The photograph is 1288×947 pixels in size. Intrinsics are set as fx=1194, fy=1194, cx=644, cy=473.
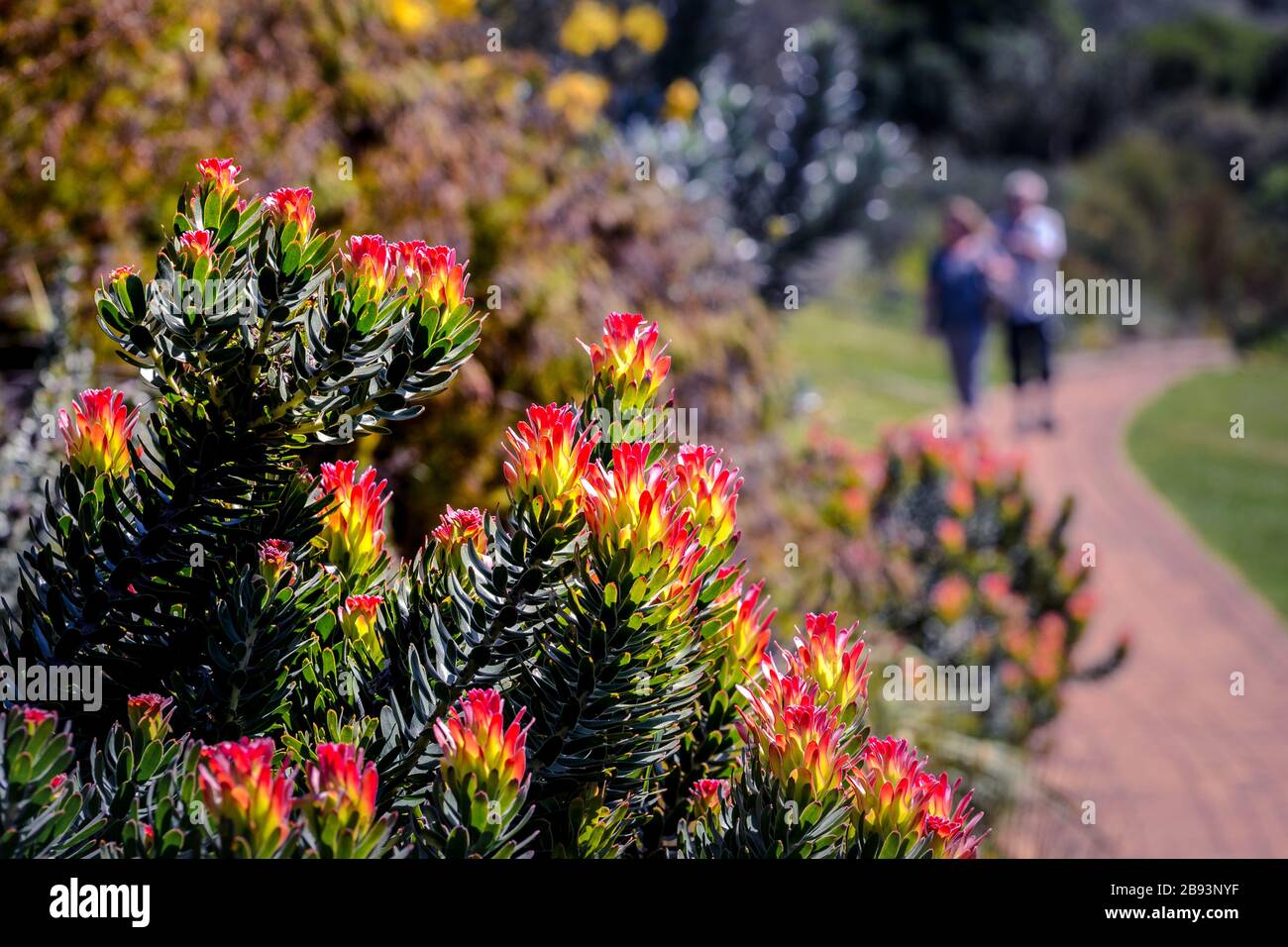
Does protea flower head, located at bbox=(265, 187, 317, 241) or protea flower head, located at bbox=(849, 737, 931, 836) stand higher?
protea flower head, located at bbox=(265, 187, 317, 241)

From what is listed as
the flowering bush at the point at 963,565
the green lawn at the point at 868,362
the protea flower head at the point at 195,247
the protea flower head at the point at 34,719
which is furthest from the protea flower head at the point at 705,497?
the green lawn at the point at 868,362

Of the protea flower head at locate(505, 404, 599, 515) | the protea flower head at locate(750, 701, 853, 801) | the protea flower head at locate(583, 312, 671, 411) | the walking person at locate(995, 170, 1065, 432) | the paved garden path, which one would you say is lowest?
the paved garden path

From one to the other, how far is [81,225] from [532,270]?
1.53m

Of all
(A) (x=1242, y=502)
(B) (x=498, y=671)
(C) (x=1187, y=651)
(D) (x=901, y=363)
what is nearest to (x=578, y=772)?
(B) (x=498, y=671)

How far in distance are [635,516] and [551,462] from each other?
0.38 ft

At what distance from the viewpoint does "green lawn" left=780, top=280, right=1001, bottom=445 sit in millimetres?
14500

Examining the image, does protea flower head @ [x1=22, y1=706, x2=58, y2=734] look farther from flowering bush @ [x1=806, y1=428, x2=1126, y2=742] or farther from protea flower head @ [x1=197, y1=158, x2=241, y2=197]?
flowering bush @ [x1=806, y1=428, x2=1126, y2=742]

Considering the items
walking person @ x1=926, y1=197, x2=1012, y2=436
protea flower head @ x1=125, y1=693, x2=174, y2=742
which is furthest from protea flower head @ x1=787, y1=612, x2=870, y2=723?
walking person @ x1=926, y1=197, x2=1012, y2=436

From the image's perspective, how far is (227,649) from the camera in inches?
53.4

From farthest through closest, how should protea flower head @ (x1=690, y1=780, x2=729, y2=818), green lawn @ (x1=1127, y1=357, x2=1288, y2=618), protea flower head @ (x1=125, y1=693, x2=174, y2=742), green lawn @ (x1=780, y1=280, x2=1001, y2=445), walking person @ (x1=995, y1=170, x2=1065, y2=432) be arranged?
green lawn @ (x1=780, y1=280, x2=1001, y2=445) < green lawn @ (x1=1127, y1=357, x2=1288, y2=618) < walking person @ (x1=995, y1=170, x2=1065, y2=432) < protea flower head @ (x1=690, y1=780, x2=729, y2=818) < protea flower head @ (x1=125, y1=693, x2=174, y2=742)

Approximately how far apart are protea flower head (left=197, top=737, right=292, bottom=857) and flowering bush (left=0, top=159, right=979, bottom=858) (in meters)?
0.07

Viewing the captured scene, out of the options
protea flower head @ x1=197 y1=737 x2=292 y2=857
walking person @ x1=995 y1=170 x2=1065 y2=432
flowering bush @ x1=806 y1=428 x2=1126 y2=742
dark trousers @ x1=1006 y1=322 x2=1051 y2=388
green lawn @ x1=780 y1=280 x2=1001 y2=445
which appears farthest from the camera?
green lawn @ x1=780 y1=280 x2=1001 y2=445

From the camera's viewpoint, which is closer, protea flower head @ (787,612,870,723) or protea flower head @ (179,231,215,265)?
protea flower head @ (179,231,215,265)
